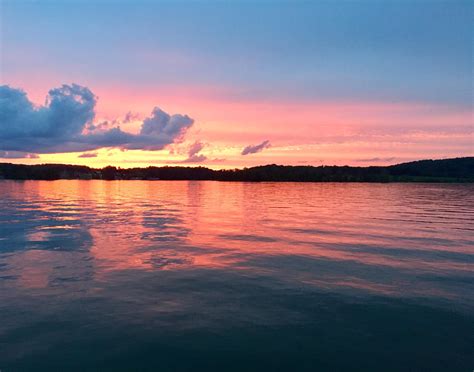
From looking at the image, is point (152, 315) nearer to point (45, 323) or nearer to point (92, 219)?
point (45, 323)

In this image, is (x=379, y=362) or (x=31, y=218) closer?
(x=379, y=362)

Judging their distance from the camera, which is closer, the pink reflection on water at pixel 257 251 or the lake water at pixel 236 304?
the lake water at pixel 236 304

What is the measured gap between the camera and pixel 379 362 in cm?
1262

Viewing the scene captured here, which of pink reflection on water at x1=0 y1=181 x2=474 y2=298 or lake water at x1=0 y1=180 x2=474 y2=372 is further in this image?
pink reflection on water at x1=0 y1=181 x2=474 y2=298

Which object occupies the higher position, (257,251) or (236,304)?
(257,251)

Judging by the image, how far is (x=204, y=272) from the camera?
906 inches

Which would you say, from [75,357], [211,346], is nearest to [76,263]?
[75,357]

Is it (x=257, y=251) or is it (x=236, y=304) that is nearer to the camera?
(x=236, y=304)

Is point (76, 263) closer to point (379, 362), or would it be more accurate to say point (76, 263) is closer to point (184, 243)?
point (184, 243)

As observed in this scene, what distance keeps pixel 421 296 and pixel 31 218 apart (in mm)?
47299

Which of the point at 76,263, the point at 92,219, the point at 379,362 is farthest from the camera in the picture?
the point at 92,219

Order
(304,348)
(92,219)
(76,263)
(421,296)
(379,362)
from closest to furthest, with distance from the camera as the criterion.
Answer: (379,362) → (304,348) → (421,296) → (76,263) → (92,219)

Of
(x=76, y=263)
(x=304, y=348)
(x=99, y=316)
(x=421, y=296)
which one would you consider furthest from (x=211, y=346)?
(x=76, y=263)

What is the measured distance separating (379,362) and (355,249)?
18.1 metres
